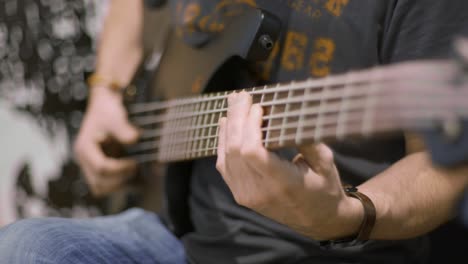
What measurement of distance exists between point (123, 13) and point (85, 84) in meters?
0.30

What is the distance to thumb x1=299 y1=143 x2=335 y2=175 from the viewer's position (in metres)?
0.55

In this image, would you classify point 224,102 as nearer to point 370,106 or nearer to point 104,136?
point 370,106

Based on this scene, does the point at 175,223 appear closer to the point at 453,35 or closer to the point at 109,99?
the point at 109,99

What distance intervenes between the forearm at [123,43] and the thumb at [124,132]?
0.33 ft

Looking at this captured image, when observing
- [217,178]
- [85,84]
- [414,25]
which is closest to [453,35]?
[414,25]

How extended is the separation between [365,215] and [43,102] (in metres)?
1.02

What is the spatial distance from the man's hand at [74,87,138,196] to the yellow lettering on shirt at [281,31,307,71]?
387 millimetres

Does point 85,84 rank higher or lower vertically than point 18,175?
higher

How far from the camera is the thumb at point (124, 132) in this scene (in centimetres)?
105

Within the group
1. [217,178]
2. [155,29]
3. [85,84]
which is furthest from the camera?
[85,84]

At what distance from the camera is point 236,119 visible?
56cm

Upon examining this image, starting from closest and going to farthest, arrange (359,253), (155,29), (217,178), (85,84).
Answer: (359,253) → (217,178) → (155,29) → (85,84)

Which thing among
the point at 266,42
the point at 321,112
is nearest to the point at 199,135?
the point at 266,42

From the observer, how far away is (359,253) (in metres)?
0.73
